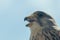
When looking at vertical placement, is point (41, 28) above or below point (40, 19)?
below

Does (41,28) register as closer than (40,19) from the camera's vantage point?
Yes

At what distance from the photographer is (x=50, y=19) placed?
82.1 meters

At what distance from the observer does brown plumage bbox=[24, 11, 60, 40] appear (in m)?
81.9

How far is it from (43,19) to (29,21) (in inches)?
17.7

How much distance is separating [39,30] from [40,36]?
15cm

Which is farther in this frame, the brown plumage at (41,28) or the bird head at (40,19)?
the bird head at (40,19)

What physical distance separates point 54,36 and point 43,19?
0.64 m

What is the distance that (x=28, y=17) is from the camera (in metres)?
82.0

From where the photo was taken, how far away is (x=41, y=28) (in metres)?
82.0

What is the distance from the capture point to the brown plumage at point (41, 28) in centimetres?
8188

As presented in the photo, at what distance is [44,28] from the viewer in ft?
269

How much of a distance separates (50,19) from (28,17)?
1.71ft

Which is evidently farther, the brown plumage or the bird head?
the bird head

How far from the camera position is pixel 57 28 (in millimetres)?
81875
